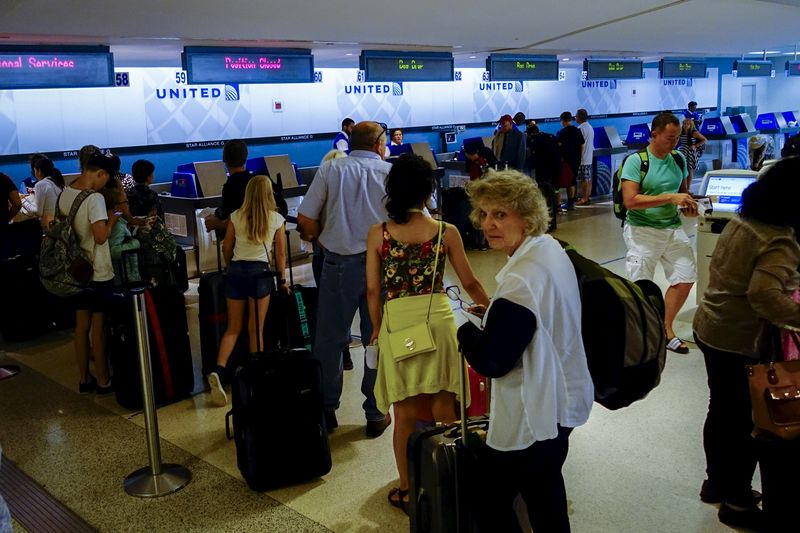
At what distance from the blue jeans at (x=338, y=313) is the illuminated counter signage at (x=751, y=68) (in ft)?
45.7

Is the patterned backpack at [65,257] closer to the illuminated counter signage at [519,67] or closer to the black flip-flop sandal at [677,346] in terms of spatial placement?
the black flip-flop sandal at [677,346]

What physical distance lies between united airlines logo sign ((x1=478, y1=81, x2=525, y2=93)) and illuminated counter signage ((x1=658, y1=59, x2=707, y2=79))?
3536 millimetres

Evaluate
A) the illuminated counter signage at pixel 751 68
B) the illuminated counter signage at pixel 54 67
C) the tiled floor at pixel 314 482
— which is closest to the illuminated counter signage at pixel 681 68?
the illuminated counter signage at pixel 751 68

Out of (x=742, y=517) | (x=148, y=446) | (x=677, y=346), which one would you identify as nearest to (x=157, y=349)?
(x=148, y=446)

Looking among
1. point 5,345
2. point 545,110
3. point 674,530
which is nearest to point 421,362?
point 674,530

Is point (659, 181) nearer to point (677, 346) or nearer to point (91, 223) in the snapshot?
point (677, 346)

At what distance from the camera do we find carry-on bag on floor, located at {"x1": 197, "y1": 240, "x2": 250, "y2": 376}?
5.12 metres

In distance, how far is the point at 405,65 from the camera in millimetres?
9641

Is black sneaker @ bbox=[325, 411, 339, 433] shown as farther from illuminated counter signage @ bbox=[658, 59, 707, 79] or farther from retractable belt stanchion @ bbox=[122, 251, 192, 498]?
illuminated counter signage @ bbox=[658, 59, 707, 79]

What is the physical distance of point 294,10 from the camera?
18.4 ft

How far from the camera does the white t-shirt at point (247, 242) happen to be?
471 centimetres

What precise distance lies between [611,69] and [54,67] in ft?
30.4

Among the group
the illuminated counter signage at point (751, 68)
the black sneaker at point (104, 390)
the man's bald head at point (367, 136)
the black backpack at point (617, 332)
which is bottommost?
the black sneaker at point (104, 390)

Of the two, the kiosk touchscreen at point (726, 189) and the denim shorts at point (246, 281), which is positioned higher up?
the kiosk touchscreen at point (726, 189)
